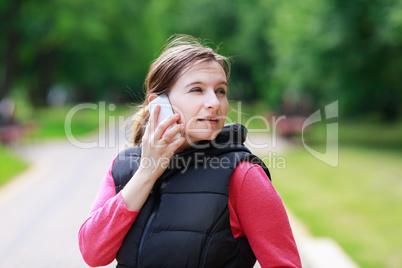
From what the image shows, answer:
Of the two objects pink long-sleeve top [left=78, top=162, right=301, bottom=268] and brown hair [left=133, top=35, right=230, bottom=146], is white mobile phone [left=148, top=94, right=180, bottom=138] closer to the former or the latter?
brown hair [left=133, top=35, right=230, bottom=146]

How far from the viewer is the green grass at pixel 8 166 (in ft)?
37.2

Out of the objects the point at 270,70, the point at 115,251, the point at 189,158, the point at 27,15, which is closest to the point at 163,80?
the point at 189,158

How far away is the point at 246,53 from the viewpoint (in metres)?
34.3

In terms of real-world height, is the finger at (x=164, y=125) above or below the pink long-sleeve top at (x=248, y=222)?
above

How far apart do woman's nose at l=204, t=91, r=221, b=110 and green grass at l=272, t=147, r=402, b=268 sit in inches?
170

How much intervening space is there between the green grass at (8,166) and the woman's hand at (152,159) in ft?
31.6

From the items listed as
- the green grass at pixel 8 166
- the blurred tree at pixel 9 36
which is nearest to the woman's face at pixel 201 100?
the green grass at pixel 8 166

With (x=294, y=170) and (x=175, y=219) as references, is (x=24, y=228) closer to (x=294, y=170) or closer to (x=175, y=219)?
(x=175, y=219)

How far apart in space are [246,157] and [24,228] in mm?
6312

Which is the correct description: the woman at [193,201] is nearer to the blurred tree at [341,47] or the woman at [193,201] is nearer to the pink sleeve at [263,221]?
the pink sleeve at [263,221]

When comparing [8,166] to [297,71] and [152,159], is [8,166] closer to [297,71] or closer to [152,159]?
[152,159]

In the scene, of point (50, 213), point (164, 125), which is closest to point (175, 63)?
point (164, 125)

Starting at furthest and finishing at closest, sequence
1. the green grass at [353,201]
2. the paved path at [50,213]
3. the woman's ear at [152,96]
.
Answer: the green grass at [353,201], the paved path at [50,213], the woman's ear at [152,96]

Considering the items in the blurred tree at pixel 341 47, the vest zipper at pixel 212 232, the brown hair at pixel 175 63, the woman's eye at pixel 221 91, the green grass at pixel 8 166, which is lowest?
the green grass at pixel 8 166
